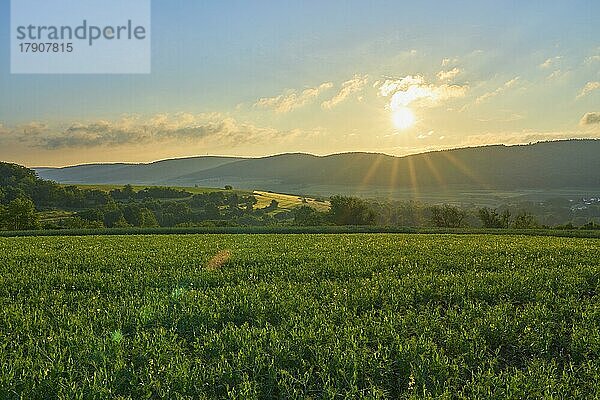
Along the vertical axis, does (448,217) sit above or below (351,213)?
below

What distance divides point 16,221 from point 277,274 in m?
Result: 66.9

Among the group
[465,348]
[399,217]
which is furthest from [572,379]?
[399,217]

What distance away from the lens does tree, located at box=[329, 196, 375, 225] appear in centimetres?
7462

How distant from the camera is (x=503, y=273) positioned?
13570mm

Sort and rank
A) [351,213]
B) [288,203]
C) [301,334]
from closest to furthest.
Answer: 1. [301,334]
2. [351,213]
3. [288,203]

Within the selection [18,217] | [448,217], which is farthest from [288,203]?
[18,217]

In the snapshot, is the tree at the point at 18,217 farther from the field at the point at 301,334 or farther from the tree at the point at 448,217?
the tree at the point at 448,217

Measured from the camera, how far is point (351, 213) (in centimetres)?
7506

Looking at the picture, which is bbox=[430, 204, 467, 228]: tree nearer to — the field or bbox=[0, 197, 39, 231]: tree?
the field

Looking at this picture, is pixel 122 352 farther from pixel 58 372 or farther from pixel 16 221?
pixel 16 221

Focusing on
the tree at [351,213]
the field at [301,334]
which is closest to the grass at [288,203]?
the tree at [351,213]

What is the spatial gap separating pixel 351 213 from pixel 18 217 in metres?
53.3

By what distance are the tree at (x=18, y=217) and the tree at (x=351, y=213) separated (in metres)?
48.7

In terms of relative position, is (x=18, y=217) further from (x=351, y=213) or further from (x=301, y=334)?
(x=301, y=334)
